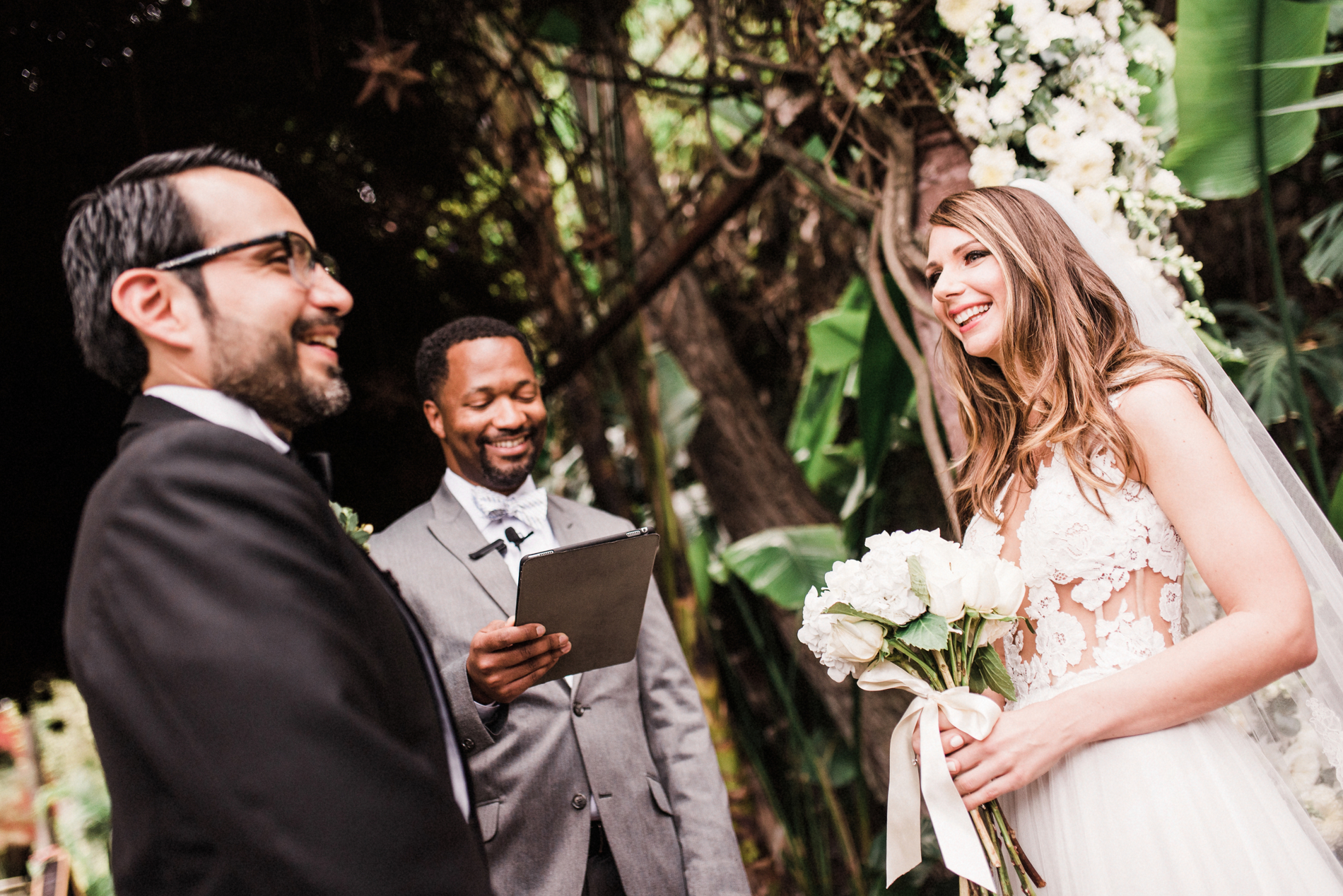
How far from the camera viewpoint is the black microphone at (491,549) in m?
1.97

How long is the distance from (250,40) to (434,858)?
Answer: 9.82 ft

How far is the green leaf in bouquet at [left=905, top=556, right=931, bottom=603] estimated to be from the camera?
1390 millimetres

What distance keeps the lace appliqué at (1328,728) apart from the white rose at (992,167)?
1.33m

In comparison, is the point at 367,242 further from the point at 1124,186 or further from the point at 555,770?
the point at 1124,186

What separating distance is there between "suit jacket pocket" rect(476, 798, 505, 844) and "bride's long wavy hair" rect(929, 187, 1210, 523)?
1.22 meters

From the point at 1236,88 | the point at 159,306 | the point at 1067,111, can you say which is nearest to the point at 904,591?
the point at 159,306

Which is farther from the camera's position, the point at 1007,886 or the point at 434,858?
the point at 1007,886

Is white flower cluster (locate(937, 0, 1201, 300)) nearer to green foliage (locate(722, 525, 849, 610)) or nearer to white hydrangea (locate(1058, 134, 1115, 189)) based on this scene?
white hydrangea (locate(1058, 134, 1115, 189))

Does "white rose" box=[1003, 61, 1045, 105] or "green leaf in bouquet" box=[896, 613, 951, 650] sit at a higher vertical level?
"white rose" box=[1003, 61, 1045, 105]

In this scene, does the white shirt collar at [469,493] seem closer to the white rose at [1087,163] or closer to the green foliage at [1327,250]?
the white rose at [1087,163]

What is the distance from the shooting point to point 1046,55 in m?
2.13

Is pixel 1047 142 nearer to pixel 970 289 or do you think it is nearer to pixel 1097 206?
pixel 1097 206

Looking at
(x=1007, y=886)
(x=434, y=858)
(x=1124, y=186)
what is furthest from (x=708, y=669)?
(x=434, y=858)

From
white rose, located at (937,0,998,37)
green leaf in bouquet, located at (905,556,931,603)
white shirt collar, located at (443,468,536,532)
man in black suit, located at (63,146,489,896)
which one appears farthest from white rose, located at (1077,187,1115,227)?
man in black suit, located at (63,146,489,896)
